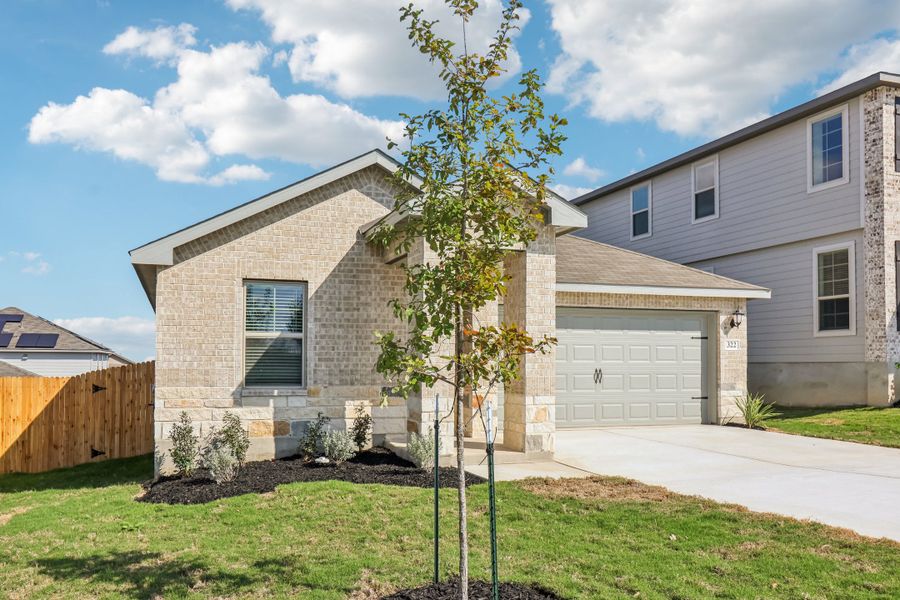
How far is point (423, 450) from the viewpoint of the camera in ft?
32.7

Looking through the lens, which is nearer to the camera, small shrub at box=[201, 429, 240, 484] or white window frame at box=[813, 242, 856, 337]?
small shrub at box=[201, 429, 240, 484]

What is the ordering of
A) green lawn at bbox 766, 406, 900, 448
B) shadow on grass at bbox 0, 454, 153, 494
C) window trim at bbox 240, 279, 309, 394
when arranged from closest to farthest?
window trim at bbox 240, 279, 309, 394 → shadow on grass at bbox 0, 454, 153, 494 → green lawn at bbox 766, 406, 900, 448

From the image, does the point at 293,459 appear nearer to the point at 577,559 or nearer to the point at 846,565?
the point at 577,559

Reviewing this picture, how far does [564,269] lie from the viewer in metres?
15.1

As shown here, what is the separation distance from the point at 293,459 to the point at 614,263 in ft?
27.4

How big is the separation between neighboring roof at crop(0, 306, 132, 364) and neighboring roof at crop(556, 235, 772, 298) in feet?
76.6

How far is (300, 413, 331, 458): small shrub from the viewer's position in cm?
1091

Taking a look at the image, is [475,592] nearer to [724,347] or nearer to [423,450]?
[423,450]

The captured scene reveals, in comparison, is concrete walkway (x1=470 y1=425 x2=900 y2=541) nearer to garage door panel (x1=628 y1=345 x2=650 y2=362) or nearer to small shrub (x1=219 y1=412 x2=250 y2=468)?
garage door panel (x1=628 y1=345 x2=650 y2=362)

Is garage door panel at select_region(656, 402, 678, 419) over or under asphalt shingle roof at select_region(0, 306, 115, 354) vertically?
under

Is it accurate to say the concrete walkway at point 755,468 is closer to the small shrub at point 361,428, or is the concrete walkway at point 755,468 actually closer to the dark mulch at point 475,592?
the small shrub at point 361,428

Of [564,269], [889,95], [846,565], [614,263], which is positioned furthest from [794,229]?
[846,565]

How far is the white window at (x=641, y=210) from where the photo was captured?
74.7 ft

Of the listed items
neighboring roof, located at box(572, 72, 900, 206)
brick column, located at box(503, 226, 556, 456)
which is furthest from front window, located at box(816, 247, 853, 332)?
brick column, located at box(503, 226, 556, 456)
